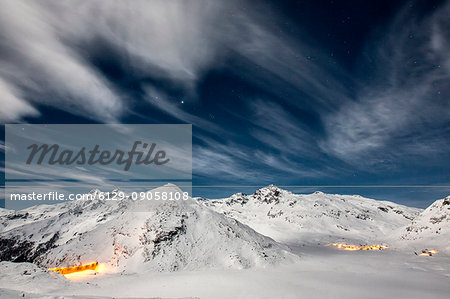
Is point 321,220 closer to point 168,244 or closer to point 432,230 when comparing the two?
point 432,230

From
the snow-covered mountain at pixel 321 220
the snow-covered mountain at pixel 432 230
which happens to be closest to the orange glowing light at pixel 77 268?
the snow-covered mountain at pixel 432 230

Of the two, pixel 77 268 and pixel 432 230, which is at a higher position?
pixel 432 230

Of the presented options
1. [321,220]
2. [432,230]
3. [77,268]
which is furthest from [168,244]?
[321,220]

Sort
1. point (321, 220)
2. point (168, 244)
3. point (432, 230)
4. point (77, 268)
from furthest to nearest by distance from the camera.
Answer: point (321, 220)
point (432, 230)
point (168, 244)
point (77, 268)

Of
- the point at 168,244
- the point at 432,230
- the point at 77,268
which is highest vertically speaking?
the point at 168,244

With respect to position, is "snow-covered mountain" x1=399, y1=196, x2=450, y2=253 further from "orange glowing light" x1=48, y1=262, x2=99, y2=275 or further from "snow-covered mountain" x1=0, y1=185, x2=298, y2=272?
"orange glowing light" x1=48, y1=262, x2=99, y2=275

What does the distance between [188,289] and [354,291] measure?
9932mm

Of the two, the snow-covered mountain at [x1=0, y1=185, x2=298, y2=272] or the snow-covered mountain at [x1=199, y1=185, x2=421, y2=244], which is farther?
the snow-covered mountain at [x1=199, y1=185, x2=421, y2=244]

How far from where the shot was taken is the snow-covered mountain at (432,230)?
114 ft

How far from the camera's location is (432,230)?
3969 centimetres

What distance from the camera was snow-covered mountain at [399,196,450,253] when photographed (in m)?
34.7

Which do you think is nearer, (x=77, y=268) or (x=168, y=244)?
(x=77, y=268)

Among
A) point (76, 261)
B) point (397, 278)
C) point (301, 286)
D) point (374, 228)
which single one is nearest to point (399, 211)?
point (374, 228)

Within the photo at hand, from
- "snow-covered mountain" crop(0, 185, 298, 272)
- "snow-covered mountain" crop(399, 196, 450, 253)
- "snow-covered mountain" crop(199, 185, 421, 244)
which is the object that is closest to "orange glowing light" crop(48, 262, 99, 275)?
"snow-covered mountain" crop(0, 185, 298, 272)
